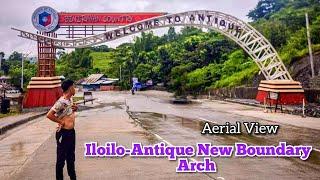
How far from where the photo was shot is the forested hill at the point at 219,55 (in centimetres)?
4969

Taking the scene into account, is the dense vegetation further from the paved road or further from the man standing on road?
the man standing on road

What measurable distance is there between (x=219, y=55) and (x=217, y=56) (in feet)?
1.18

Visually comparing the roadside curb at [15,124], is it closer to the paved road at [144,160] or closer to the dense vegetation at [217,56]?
the paved road at [144,160]

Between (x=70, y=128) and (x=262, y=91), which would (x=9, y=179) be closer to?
(x=70, y=128)

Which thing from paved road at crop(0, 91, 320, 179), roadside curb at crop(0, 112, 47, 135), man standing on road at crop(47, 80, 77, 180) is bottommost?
roadside curb at crop(0, 112, 47, 135)

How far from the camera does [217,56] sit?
72.3 metres

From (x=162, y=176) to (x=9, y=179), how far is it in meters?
3.04

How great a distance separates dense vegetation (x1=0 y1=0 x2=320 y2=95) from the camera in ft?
165

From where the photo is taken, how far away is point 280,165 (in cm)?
962

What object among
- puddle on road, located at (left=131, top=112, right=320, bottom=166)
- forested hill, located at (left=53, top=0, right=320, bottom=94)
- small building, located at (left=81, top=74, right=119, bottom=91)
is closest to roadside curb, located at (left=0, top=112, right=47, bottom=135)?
puddle on road, located at (left=131, top=112, right=320, bottom=166)

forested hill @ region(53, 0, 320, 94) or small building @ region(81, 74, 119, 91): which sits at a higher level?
forested hill @ region(53, 0, 320, 94)

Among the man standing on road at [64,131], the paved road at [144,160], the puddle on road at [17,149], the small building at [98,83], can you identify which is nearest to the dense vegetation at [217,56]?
the small building at [98,83]

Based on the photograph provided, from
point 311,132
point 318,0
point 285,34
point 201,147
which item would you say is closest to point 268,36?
point 285,34
